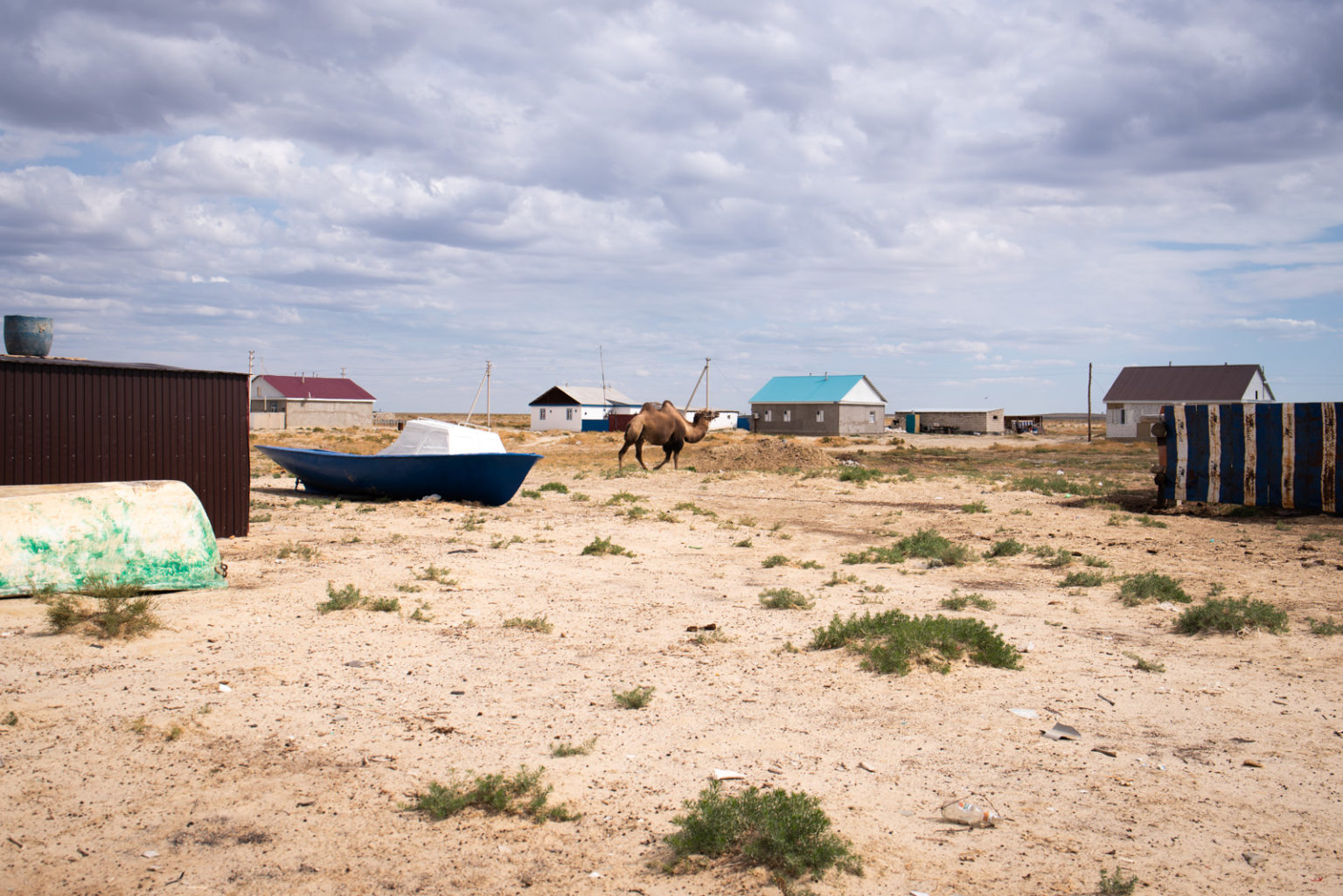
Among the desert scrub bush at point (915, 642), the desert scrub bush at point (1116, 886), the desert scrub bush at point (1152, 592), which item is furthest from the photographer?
the desert scrub bush at point (1152, 592)

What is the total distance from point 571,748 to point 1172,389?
200 ft

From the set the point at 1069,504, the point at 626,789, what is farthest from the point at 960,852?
the point at 1069,504

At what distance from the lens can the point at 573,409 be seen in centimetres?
6988

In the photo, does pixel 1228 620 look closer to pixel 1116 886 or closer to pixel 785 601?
pixel 785 601

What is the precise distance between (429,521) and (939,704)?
33.1 ft

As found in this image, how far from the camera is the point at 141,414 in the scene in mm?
10906

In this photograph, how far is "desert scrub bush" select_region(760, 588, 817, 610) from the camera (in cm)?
818

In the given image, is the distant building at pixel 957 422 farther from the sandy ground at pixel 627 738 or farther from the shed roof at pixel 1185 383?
the sandy ground at pixel 627 738

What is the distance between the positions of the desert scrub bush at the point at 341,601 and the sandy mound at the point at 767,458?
19.5 m

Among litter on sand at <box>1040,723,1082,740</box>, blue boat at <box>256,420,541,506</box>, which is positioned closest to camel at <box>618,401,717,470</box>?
blue boat at <box>256,420,541,506</box>

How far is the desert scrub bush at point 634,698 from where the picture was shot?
5.33m

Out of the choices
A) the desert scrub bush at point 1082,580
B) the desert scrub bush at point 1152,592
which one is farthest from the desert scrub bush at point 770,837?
the desert scrub bush at point 1082,580

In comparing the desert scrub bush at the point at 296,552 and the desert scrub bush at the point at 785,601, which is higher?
the desert scrub bush at the point at 296,552

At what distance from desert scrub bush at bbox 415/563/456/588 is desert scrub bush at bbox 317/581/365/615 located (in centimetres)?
112
